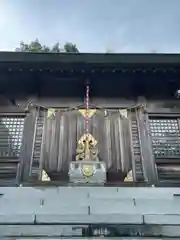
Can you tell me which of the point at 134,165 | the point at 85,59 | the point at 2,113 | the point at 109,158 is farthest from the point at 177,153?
the point at 2,113

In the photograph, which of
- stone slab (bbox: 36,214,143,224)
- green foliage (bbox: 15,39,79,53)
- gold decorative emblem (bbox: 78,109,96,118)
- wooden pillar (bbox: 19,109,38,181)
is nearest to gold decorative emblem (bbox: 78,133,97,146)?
gold decorative emblem (bbox: 78,109,96,118)

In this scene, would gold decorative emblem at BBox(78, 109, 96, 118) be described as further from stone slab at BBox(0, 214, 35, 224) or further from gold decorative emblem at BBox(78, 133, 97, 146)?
stone slab at BBox(0, 214, 35, 224)

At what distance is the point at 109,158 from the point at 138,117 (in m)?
1.36

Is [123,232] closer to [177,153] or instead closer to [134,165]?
[134,165]

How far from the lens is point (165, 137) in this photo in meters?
7.79

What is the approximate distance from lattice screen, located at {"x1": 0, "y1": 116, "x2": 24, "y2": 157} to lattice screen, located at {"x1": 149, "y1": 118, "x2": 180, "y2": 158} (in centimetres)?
320

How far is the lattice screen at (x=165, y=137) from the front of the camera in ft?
24.8

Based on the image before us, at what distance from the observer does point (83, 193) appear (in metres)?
6.14

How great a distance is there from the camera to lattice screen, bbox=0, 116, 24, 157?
24.5 ft

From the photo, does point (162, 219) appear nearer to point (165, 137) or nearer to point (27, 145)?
point (165, 137)

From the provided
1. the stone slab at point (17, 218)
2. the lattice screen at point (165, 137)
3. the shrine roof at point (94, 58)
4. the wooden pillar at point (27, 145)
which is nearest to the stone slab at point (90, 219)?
the stone slab at point (17, 218)

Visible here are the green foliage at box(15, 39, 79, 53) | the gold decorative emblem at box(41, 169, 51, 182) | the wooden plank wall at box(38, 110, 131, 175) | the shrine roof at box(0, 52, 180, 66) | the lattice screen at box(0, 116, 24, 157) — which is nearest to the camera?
the gold decorative emblem at box(41, 169, 51, 182)

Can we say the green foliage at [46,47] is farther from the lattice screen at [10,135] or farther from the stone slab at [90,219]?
the stone slab at [90,219]

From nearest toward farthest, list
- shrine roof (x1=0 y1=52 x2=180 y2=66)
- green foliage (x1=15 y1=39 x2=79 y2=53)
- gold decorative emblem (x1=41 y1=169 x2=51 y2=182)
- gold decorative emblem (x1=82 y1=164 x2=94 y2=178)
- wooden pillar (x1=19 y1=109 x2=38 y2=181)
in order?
gold decorative emblem (x1=82 y1=164 x2=94 y2=178) < gold decorative emblem (x1=41 y1=169 x2=51 y2=182) < wooden pillar (x1=19 y1=109 x2=38 y2=181) < shrine roof (x1=0 y1=52 x2=180 y2=66) < green foliage (x1=15 y1=39 x2=79 y2=53)
